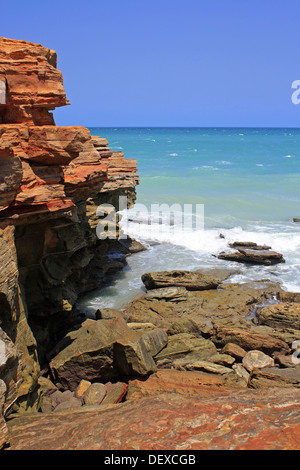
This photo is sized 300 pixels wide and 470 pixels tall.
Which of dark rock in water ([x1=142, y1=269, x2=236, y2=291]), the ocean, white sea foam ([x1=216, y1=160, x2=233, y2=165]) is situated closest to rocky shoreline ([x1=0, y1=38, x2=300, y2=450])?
dark rock in water ([x1=142, y1=269, x2=236, y2=291])

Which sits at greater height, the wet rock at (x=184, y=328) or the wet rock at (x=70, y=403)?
the wet rock at (x=184, y=328)

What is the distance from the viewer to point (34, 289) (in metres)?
10.5

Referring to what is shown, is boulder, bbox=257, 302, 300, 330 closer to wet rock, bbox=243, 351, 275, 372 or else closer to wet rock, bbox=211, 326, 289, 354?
wet rock, bbox=211, 326, 289, 354

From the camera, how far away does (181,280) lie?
48.4 feet

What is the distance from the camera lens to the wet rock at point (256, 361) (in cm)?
931

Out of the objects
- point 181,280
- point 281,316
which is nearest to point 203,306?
point 181,280

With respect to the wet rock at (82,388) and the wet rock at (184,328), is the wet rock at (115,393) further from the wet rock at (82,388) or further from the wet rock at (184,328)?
the wet rock at (184,328)

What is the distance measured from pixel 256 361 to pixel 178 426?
5.24m

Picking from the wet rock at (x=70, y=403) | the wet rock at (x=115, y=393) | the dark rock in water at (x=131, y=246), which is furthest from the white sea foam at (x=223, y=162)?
the wet rock at (x=70, y=403)

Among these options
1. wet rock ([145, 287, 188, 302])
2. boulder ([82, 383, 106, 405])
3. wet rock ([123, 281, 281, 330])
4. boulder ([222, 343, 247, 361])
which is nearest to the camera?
boulder ([82, 383, 106, 405])

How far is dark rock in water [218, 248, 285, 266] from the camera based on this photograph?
1750 cm

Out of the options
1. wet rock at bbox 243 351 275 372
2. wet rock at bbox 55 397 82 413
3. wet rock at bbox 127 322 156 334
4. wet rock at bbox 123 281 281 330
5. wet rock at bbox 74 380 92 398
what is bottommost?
wet rock at bbox 123 281 281 330

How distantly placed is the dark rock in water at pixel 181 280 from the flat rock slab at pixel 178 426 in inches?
343

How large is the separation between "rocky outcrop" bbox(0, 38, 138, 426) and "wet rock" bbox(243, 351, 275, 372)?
4.39m
